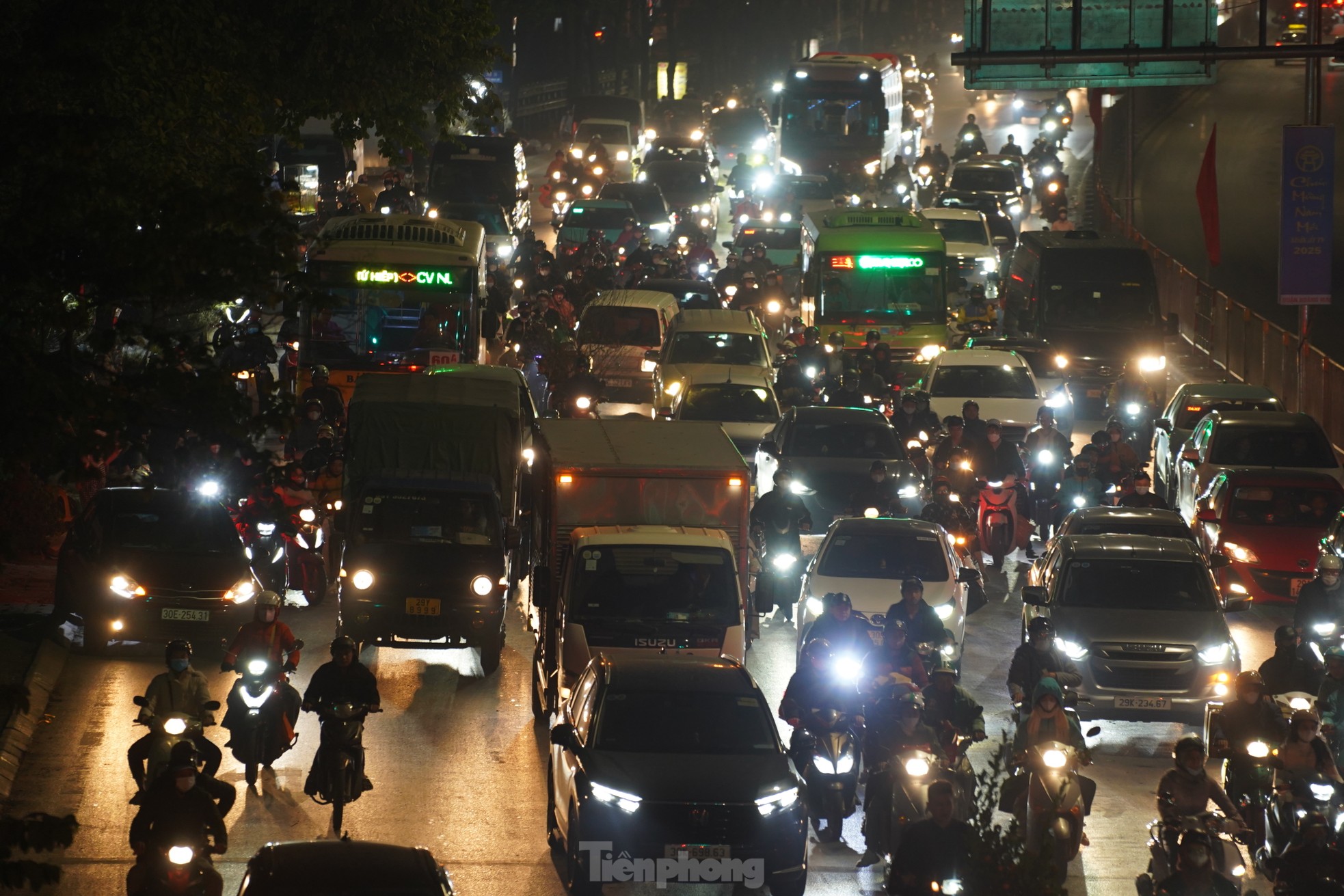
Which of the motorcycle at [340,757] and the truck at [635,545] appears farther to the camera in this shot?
the truck at [635,545]

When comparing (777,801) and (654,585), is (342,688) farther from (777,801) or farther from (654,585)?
(777,801)

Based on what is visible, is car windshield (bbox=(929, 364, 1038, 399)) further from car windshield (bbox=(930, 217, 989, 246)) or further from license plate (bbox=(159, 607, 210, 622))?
car windshield (bbox=(930, 217, 989, 246))

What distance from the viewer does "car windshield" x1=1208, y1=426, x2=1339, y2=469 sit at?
24.8 meters

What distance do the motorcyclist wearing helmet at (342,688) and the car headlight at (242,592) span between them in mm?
4702

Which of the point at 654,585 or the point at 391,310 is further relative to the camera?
the point at 391,310

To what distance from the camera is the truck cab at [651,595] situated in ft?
54.0

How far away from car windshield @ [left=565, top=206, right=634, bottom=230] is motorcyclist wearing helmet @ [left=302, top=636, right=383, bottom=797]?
35116 millimetres

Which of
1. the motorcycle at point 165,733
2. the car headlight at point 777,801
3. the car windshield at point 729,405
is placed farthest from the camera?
the car windshield at point 729,405

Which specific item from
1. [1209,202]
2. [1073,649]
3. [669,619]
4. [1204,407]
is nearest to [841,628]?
[669,619]

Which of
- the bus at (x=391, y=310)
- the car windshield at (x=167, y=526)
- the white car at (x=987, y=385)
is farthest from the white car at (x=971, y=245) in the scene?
the car windshield at (x=167, y=526)

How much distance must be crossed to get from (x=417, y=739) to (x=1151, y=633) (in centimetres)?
629

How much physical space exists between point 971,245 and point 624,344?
550 inches

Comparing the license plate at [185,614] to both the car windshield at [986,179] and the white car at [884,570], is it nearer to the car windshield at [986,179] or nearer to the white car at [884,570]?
the white car at [884,570]

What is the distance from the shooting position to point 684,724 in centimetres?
1330
